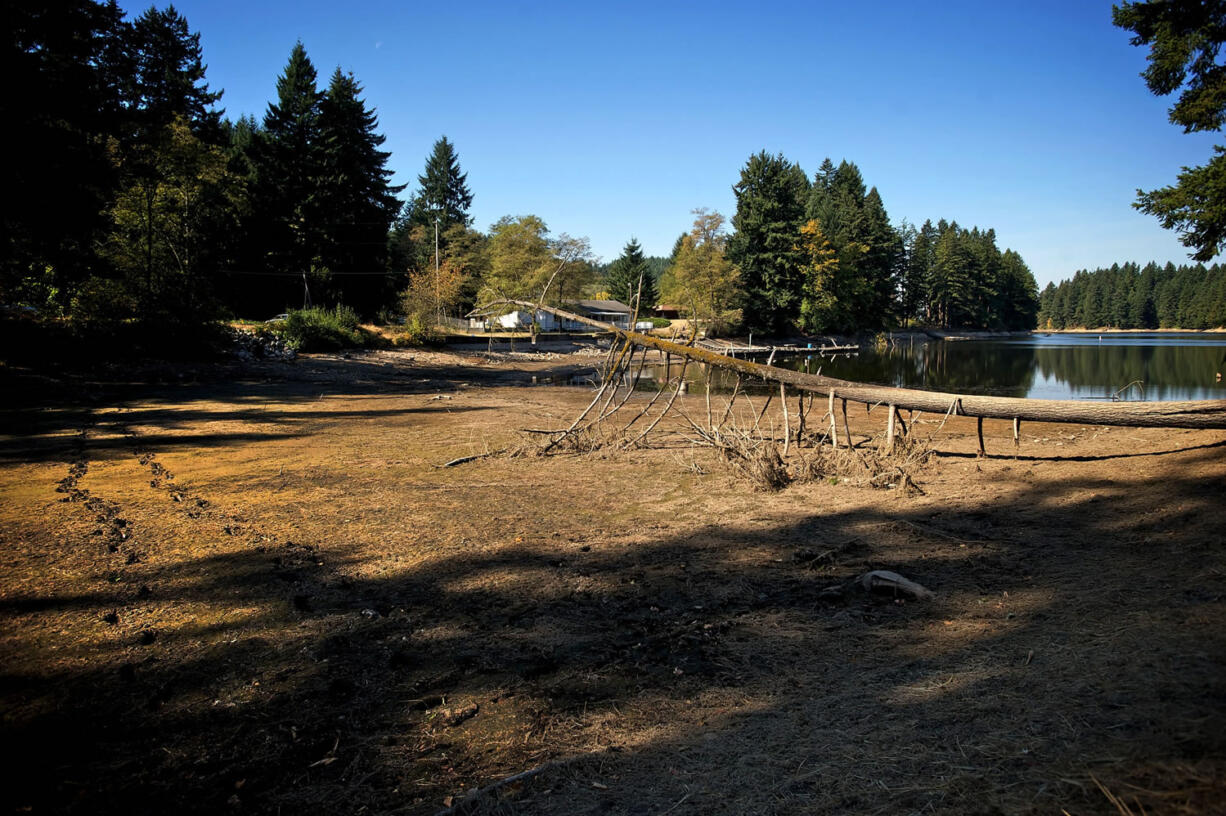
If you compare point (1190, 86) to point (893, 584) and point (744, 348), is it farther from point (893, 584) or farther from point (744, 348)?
point (893, 584)

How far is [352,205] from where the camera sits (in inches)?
2062

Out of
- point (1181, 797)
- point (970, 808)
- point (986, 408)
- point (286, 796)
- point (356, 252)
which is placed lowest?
point (286, 796)

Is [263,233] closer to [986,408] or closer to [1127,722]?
[986,408]

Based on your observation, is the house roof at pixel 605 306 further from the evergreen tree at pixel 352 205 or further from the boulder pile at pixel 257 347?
the boulder pile at pixel 257 347

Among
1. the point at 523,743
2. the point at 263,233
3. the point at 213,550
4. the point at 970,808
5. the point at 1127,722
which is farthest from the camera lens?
the point at 263,233

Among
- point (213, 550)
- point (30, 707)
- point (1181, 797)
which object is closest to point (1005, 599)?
point (1181, 797)

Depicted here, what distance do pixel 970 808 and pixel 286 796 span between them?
303 centimetres

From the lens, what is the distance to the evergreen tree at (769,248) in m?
70.1

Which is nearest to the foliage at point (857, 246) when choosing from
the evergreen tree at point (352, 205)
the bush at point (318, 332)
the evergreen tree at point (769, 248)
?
the evergreen tree at point (769, 248)

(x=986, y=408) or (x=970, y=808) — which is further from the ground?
(x=986, y=408)

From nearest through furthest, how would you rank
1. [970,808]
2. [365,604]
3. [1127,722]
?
[970,808] → [1127,722] → [365,604]

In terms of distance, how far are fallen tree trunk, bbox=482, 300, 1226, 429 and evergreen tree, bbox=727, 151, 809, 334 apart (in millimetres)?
60284

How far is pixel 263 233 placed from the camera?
160 ft

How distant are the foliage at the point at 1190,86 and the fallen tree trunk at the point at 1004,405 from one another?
7.59 metres
